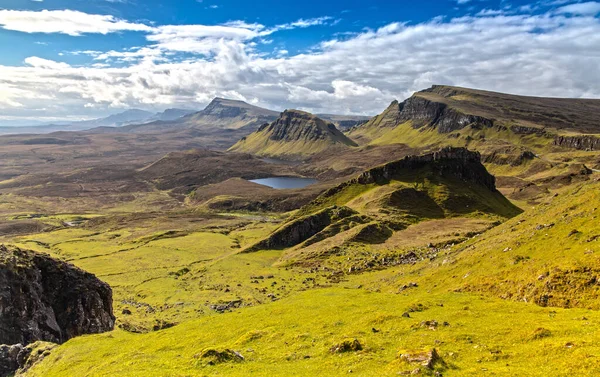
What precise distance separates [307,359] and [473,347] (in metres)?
13.4

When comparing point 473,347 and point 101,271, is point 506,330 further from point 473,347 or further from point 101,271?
point 101,271

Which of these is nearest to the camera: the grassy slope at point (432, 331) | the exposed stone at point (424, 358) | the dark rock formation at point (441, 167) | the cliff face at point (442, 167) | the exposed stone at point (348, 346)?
the exposed stone at point (424, 358)

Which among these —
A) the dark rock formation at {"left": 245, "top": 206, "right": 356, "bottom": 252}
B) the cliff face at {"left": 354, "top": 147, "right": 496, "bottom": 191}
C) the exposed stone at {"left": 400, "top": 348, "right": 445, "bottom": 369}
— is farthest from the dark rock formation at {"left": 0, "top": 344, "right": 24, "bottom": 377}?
the cliff face at {"left": 354, "top": 147, "right": 496, "bottom": 191}

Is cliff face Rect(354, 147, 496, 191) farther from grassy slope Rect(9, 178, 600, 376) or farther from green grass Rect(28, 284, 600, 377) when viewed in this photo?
green grass Rect(28, 284, 600, 377)

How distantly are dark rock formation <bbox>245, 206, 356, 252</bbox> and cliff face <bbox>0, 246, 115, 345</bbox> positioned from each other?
→ 67.5 m

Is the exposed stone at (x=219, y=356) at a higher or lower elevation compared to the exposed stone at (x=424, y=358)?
lower

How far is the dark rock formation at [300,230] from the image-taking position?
131 meters

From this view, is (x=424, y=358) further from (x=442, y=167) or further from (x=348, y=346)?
(x=442, y=167)

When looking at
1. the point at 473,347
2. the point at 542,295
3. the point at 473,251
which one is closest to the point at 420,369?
the point at 473,347

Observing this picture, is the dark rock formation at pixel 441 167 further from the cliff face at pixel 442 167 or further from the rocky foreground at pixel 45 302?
the rocky foreground at pixel 45 302

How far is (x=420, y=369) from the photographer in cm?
2525

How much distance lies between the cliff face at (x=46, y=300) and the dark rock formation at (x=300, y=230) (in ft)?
221

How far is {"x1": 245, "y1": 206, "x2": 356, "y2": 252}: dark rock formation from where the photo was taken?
429 feet

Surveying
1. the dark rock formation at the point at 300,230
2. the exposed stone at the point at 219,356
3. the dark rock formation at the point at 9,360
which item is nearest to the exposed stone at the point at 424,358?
the exposed stone at the point at 219,356
